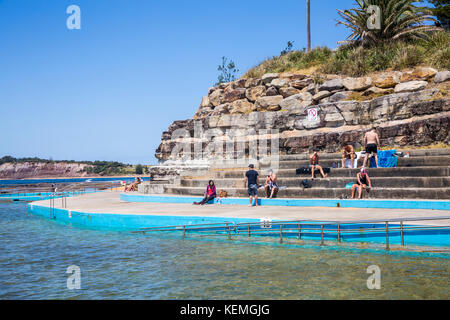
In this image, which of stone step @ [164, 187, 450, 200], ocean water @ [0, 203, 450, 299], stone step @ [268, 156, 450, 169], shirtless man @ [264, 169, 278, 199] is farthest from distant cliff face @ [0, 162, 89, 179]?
ocean water @ [0, 203, 450, 299]

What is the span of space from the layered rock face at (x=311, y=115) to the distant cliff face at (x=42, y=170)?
9621cm

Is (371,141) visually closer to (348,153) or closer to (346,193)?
(348,153)

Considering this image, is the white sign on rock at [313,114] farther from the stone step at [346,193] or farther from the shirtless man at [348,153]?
the stone step at [346,193]

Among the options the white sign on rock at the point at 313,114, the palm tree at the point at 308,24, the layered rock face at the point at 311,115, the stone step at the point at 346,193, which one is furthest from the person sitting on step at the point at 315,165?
the palm tree at the point at 308,24

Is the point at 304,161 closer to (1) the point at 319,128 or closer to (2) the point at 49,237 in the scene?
(1) the point at 319,128

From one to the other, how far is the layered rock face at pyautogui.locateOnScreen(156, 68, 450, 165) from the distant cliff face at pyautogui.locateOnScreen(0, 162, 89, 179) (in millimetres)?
96215

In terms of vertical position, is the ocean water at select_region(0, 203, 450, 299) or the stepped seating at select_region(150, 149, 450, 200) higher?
the stepped seating at select_region(150, 149, 450, 200)

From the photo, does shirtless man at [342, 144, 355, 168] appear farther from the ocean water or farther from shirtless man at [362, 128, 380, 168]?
the ocean water

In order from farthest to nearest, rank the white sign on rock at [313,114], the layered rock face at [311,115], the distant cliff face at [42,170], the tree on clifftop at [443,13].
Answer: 1. the distant cliff face at [42,170]
2. the tree on clifftop at [443,13]
3. the white sign on rock at [313,114]
4. the layered rock face at [311,115]

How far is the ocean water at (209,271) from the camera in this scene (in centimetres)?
582

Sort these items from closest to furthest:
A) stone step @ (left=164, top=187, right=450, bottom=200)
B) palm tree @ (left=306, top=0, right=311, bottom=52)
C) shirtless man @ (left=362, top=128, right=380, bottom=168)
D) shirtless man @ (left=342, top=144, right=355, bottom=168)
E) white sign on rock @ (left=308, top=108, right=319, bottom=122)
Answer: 1. stone step @ (left=164, top=187, right=450, bottom=200)
2. shirtless man @ (left=362, top=128, right=380, bottom=168)
3. shirtless man @ (left=342, top=144, right=355, bottom=168)
4. white sign on rock @ (left=308, top=108, right=319, bottom=122)
5. palm tree @ (left=306, top=0, right=311, bottom=52)

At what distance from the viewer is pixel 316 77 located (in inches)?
896

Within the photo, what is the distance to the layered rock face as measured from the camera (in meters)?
17.2

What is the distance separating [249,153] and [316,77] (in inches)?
236
